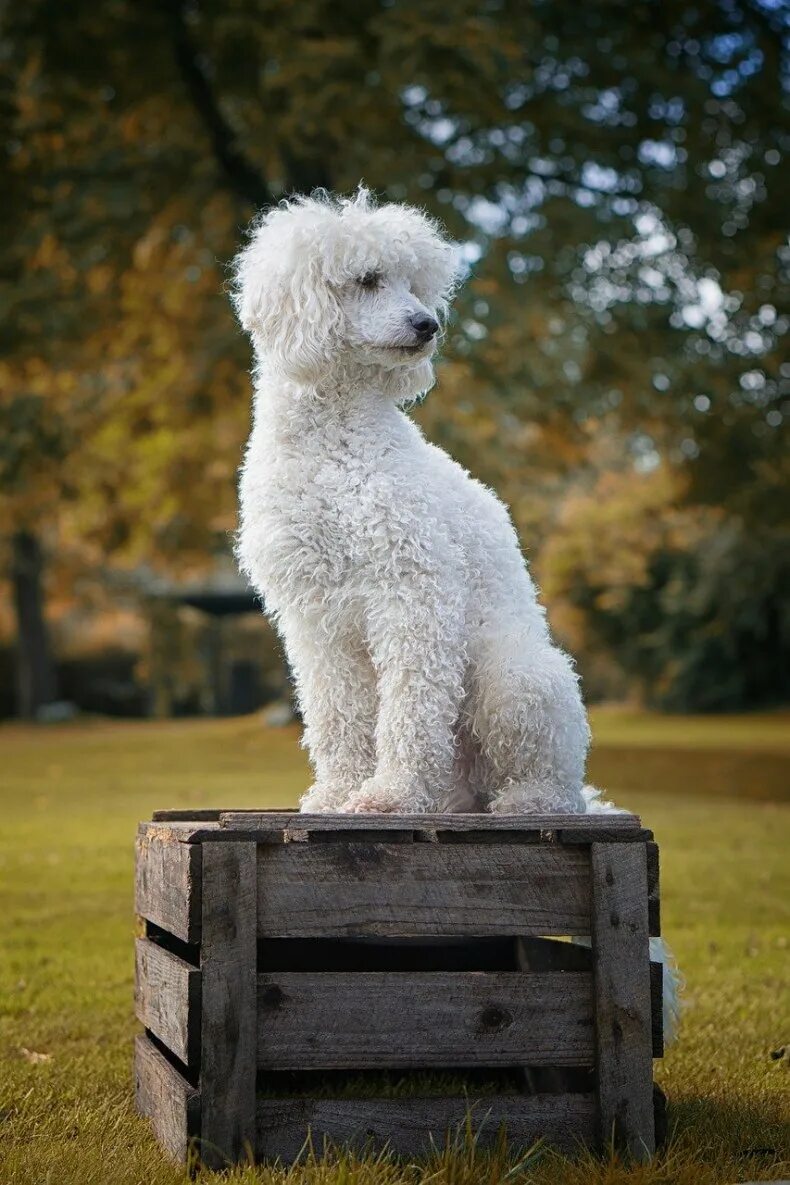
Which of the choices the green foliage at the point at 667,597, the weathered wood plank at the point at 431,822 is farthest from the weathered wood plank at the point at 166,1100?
the green foliage at the point at 667,597

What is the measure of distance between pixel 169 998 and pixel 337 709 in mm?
809

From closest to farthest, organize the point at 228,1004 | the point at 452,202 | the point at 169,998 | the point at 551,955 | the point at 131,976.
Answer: the point at 228,1004 < the point at 169,998 < the point at 551,955 < the point at 131,976 < the point at 452,202

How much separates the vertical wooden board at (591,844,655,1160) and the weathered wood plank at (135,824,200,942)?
2.87ft

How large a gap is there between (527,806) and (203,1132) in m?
1.05

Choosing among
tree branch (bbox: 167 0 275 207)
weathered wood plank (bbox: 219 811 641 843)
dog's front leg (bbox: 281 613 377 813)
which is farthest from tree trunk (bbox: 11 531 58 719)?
weathered wood plank (bbox: 219 811 641 843)

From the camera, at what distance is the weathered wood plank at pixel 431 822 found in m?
2.83

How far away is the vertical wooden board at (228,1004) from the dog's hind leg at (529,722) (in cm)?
69

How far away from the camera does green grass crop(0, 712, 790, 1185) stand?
2859 mm

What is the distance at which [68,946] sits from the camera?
18.7 feet

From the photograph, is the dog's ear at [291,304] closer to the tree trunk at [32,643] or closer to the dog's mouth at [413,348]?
the dog's mouth at [413,348]

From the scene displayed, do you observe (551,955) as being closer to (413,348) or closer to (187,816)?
(187,816)

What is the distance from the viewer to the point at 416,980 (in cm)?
289

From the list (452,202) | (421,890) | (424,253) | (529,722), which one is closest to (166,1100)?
(421,890)

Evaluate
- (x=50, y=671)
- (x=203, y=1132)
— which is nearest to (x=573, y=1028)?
(x=203, y=1132)
